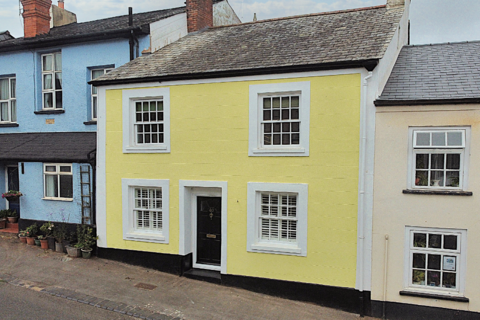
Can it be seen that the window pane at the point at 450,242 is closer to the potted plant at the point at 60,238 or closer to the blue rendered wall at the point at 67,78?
the blue rendered wall at the point at 67,78

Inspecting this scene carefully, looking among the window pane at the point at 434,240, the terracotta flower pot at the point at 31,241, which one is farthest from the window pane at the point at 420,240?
the terracotta flower pot at the point at 31,241

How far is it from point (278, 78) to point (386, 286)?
559cm

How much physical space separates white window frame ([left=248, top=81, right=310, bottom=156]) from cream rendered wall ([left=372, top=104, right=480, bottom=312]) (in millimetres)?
1684

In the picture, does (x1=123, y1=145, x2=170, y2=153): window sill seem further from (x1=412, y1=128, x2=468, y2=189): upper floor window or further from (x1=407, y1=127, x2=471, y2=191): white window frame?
(x1=412, y1=128, x2=468, y2=189): upper floor window

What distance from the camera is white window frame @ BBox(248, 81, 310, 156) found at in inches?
358

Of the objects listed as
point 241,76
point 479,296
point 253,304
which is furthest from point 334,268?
point 241,76

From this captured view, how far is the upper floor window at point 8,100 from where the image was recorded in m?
14.9

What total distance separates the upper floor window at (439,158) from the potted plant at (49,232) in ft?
36.5

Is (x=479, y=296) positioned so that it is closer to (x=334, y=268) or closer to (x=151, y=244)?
(x=334, y=268)

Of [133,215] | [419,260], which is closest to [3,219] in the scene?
[133,215]

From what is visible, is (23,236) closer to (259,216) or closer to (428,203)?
(259,216)

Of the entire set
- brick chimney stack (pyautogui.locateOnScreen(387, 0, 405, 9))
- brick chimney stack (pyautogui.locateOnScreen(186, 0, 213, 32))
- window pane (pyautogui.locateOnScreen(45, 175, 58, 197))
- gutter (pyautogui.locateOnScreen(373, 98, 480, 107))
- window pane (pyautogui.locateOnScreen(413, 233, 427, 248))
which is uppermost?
brick chimney stack (pyautogui.locateOnScreen(186, 0, 213, 32))

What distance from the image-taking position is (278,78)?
935 cm

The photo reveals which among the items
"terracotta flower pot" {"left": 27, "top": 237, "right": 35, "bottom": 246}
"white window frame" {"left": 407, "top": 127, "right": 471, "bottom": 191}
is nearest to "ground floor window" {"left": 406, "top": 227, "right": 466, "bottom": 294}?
"white window frame" {"left": 407, "top": 127, "right": 471, "bottom": 191}
